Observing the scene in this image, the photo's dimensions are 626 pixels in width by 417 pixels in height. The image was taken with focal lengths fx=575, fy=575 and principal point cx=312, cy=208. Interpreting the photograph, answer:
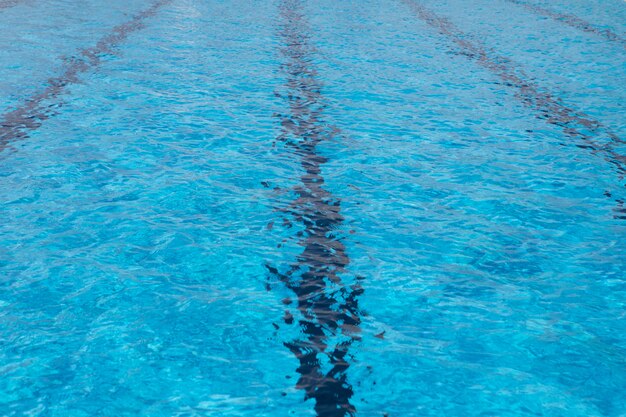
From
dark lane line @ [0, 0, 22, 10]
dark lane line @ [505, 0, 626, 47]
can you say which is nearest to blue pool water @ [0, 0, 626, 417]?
dark lane line @ [0, 0, 22, 10]

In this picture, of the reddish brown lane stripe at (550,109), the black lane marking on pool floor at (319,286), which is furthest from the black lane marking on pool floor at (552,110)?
the black lane marking on pool floor at (319,286)

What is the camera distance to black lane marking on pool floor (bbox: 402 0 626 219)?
13.5 feet

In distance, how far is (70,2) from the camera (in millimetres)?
8961

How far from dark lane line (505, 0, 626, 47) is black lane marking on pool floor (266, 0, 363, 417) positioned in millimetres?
6249

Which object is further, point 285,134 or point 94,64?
point 94,64

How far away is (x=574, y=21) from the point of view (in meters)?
9.66

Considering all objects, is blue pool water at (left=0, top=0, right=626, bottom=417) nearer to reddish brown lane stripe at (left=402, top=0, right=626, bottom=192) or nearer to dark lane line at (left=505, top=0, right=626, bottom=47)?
reddish brown lane stripe at (left=402, top=0, right=626, bottom=192)

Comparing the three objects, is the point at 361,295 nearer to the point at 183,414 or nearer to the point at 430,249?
the point at 430,249

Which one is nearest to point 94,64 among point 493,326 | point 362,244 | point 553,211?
point 362,244

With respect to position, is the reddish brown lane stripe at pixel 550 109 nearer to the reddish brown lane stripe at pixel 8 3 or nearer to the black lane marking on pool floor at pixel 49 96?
the black lane marking on pool floor at pixel 49 96

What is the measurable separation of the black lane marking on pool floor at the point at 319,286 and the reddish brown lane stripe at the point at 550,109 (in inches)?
75.8

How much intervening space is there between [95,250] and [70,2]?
7.78 m

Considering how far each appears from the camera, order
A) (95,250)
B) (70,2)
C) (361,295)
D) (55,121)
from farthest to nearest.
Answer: (70,2)
(55,121)
(95,250)
(361,295)

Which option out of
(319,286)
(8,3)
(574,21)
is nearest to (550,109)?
(319,286)
